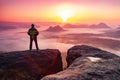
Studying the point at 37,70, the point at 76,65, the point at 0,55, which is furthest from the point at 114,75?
the point at 0,55

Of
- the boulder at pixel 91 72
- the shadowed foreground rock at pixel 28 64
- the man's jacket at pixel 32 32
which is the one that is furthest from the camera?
the man's jacket at pixel 32 32

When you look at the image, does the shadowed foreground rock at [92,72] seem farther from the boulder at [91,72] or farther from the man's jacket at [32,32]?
the man's jacket at [32,32]

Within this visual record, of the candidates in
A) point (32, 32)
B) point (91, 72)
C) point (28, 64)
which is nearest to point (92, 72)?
point (91, 72)

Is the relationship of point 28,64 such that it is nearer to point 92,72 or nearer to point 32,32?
point 32,32

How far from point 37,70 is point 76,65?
6751 mm

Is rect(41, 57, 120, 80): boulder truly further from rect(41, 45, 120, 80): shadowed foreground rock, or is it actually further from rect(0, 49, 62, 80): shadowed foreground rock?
rect(0, 49, 62, 80): shadowed foreground rock

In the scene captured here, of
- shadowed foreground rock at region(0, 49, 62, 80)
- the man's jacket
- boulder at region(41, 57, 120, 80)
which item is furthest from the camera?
the man's jacket

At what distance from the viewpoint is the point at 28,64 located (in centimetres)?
2459

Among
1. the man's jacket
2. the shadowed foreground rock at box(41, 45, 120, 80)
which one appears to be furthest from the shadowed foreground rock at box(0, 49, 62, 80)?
the shadowed foreground rock at box(41, 45, 120, 80)

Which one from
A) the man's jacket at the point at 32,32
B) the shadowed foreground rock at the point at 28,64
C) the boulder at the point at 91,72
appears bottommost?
the shadowed foreground rock at the point at 28,64

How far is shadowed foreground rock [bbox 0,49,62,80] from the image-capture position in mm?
22531

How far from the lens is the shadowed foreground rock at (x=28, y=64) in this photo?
2253 cm

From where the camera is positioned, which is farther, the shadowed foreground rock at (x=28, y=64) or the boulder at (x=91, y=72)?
the shadowed foreground rock at (x=28, y=64)

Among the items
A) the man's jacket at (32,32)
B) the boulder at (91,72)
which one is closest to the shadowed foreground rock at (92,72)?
the boulder at (91,72)
